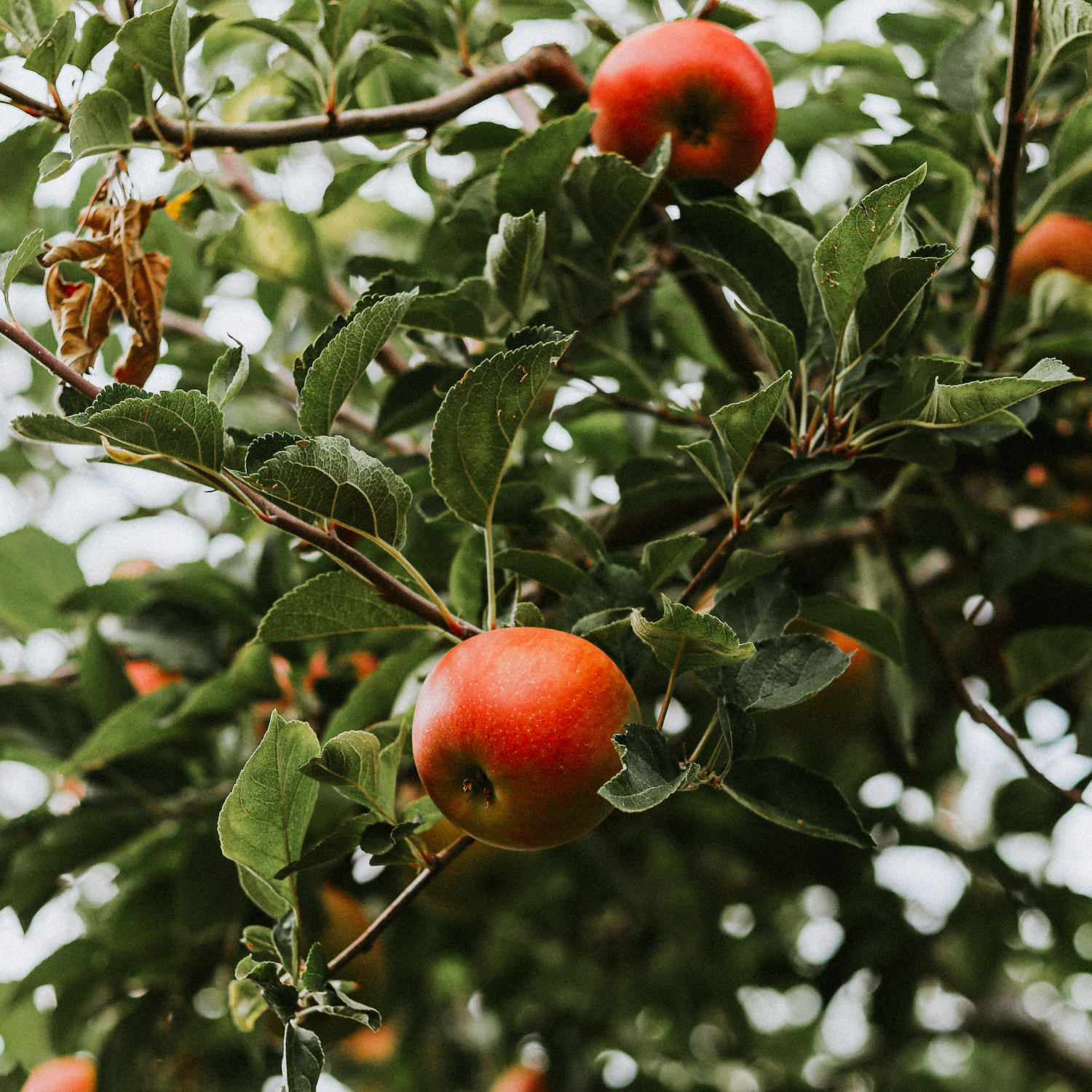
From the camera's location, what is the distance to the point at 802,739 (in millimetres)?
1796

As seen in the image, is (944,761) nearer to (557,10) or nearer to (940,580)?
(940,580)

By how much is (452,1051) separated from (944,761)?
5.18 ft

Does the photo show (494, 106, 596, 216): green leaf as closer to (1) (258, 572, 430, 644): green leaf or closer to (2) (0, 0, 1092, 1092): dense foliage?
(2) (0, 0, 1092, 1092): dense foliage

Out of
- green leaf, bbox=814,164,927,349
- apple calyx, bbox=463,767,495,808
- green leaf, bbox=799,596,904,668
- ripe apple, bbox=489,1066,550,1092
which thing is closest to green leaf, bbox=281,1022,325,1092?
apple calyx, bbox=463,767,495,808

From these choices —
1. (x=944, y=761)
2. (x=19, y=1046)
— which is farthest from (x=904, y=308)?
(x=19, y=1046)

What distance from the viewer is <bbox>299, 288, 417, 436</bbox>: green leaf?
672 millimetres

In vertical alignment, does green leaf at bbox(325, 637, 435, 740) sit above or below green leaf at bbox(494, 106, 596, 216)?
below

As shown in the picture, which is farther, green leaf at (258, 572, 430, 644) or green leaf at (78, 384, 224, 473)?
green leaf at (258, 572, 430, 644)

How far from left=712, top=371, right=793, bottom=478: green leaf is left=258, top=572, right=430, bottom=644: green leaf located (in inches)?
11.0

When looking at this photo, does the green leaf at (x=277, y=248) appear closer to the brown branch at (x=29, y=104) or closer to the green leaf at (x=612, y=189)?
the brown branch at (x=29, y=104)

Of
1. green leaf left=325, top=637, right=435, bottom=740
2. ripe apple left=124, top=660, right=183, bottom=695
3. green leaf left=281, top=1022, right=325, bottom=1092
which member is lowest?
ripe apple left=124, top=660, right=183, bottom=695

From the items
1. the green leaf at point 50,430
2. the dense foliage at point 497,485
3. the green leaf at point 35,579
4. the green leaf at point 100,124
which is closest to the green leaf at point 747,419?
the dense foliage at point 497,485

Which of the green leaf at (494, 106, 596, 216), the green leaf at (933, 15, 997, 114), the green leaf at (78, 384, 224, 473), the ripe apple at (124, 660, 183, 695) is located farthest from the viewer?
the ripe apple at (124, 660, 183, 695)

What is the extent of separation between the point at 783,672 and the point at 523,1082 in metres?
2.04
